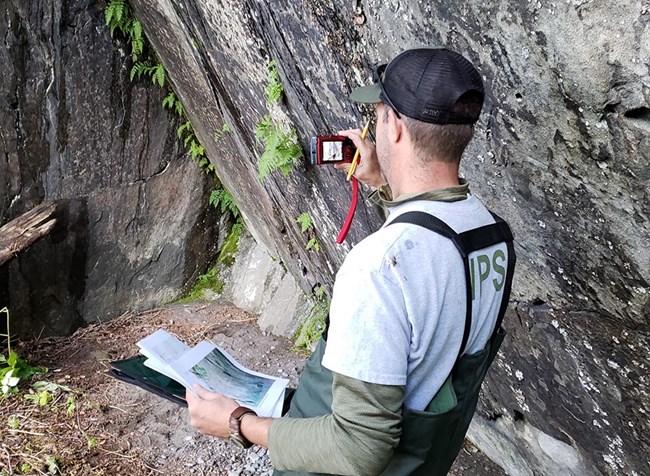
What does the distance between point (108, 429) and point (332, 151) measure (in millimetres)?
3544

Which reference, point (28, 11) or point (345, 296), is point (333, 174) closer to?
point (345, 296)

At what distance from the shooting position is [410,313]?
195 cm

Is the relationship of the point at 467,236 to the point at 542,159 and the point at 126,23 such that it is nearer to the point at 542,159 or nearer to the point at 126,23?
the point at 542,159

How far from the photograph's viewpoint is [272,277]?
780 cm

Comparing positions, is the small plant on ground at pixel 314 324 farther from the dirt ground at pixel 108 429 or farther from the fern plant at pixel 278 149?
the fern plant at pixel 278 149

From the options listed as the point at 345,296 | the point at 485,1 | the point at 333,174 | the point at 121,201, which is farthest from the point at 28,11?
the point at 345,296

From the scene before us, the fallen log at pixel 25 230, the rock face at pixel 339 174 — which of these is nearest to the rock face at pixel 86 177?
the rock face at pixel 339 174

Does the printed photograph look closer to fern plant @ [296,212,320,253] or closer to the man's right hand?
the man's right hand

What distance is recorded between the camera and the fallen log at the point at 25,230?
5.89 m

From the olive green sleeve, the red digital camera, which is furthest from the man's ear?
the red digital camera

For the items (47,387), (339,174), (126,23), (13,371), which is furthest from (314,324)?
(126,23)

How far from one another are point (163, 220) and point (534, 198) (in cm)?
569

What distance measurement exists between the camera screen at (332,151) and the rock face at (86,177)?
4216 mm

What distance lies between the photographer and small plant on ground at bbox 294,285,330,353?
684 centimetres
